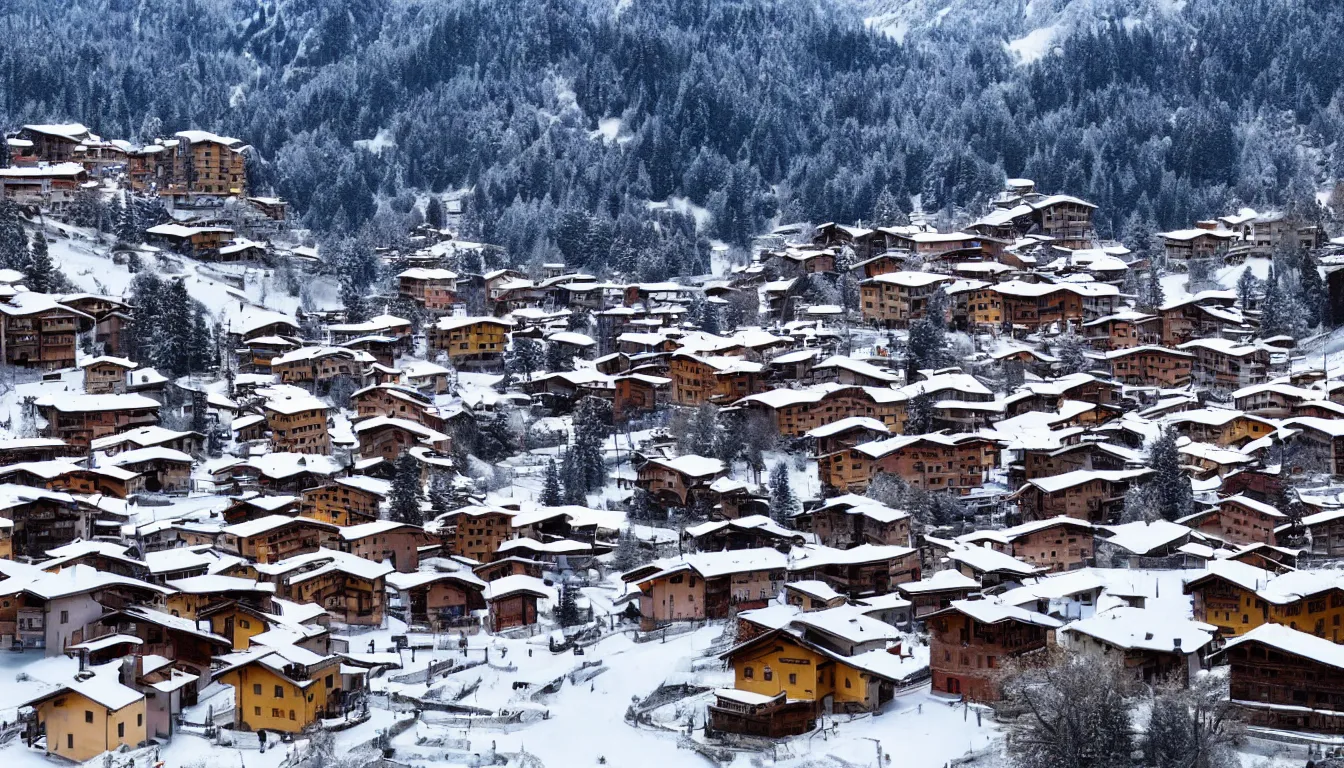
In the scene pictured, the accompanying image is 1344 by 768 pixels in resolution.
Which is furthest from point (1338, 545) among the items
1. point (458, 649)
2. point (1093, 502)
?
point (458, 649)

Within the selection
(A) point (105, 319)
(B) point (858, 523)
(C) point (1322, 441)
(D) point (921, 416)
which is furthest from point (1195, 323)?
(A) point (105, 319)

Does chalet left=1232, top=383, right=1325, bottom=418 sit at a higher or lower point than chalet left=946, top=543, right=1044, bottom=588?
higher

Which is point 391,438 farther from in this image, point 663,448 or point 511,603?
point 511,603

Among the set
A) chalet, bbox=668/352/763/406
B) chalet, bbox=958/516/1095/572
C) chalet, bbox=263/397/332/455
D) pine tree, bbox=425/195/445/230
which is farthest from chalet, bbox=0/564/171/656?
pine tree, bbox=425/195/445/230

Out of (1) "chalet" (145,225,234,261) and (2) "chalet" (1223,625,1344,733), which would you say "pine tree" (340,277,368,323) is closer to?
(1) "chalet" (145,225,234,261)

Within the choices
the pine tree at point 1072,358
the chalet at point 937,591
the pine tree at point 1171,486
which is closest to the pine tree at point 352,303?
the pine tree at point 1072,358

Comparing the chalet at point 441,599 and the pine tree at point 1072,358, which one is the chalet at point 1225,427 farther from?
the chalet at point 441,599

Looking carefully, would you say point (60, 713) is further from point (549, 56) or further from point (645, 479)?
point (549, 56)
